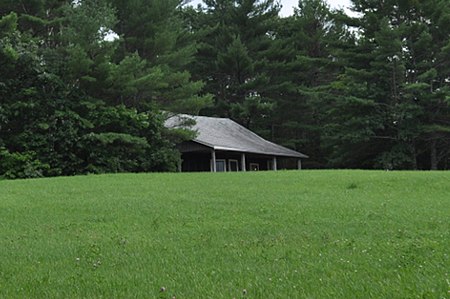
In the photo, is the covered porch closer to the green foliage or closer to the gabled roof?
the gabled roof

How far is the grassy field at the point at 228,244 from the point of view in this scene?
432 centimetres

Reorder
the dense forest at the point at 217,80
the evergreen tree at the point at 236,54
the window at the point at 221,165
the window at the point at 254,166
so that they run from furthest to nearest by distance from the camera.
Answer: the evergreen tree at the point at 236,54 < the window at the point at 254,166 < the window at the point at 221,165 < the dense forest at the point at 217,80

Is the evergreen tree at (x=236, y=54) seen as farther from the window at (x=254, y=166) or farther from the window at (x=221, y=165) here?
the window at (x=221, y=165)

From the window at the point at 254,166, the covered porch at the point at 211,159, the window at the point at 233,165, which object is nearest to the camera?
the covered porch at the point at 211,159

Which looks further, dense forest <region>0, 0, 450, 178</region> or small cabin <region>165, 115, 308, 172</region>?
small cabin <region>165, 115, 308, 172</region>

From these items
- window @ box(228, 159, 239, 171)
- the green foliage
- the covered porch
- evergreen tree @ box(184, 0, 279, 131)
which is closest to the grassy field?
the green foliage

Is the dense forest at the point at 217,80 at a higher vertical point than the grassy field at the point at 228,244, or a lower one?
higher

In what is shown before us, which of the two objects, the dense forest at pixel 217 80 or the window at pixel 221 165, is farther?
the window at pixel 221 165

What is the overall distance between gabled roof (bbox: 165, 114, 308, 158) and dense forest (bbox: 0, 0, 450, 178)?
1.14 metres

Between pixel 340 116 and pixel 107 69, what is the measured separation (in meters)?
16.2

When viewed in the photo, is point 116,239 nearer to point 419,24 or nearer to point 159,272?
point 159,272

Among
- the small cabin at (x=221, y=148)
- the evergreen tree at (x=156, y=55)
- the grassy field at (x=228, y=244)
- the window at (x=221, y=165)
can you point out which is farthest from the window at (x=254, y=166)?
the grassy field at (x=228, y=244)

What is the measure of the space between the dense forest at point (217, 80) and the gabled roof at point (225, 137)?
1.14m

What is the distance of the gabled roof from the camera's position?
88.0 feet
